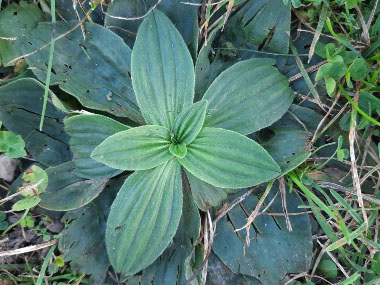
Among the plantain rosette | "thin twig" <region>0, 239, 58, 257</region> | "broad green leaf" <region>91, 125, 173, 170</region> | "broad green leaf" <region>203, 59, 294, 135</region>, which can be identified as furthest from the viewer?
"thin twig" <region>0, 239, 58, 257</region>

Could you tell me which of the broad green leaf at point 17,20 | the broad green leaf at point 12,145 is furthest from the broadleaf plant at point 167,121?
the broad green leaf at point 17,20

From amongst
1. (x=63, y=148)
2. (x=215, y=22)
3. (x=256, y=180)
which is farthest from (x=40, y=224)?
(x=215, y=22)

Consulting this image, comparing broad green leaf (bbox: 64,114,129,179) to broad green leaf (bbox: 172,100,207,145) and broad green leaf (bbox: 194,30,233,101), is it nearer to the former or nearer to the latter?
broad green leaf (bbox: 172,100,207,145)

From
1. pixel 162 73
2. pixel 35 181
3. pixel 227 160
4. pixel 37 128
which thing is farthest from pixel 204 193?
pixel 37 128

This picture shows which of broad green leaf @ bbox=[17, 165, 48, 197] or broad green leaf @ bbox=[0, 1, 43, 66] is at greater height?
broad green leaf @ bbox=[0, 1, 43, 66]

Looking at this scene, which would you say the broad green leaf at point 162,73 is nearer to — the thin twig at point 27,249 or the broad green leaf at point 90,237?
the broad green leaf at point 90,237

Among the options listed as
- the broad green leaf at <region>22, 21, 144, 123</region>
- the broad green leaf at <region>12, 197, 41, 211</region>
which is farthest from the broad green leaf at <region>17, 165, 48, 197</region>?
the broad green leaf at <region>22, 21, 144, 123</region>

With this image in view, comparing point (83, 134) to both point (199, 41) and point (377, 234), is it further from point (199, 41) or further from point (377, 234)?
point (377, 234)
